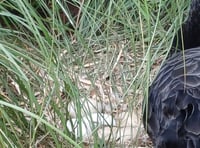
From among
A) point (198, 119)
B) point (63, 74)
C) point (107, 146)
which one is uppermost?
point (63, 74)

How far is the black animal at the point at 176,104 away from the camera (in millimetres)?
1479

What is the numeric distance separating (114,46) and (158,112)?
0.57m

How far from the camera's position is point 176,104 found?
1521 mm

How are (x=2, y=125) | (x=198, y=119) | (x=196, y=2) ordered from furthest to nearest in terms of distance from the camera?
(x=196, y=2) < (x=198, y=119) < (x=2, y=125)

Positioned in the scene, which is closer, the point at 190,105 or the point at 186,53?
the point at 190,105

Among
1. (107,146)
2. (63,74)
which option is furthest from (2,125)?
(107,146)

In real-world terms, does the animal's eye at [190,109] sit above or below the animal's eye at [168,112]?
above

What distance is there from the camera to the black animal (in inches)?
58.2

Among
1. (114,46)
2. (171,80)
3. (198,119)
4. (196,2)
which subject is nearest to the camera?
(198,119)

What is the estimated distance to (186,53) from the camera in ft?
5.67

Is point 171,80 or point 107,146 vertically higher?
point 171,80

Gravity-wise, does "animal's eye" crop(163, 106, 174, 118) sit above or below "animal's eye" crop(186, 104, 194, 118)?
below

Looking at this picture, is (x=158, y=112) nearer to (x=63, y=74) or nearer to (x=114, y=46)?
(x=63, y=74)

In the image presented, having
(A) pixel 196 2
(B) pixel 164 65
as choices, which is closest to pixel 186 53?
(B) pixel 164 65
